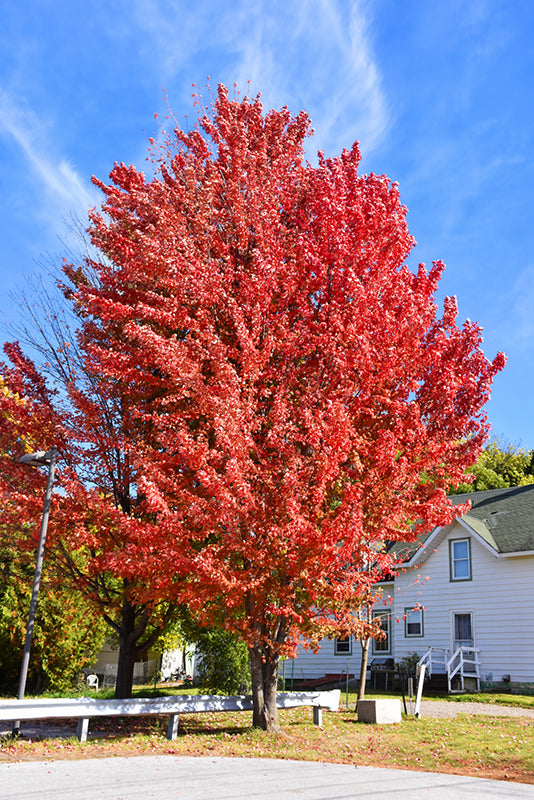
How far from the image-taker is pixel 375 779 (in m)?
7.15

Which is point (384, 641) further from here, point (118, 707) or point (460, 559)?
point (118, 707)

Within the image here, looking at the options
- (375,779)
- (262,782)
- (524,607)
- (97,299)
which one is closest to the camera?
(262,782)

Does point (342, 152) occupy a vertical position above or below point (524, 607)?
above

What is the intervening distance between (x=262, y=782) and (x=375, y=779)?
1351 millimetres

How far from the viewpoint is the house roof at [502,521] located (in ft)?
70.5

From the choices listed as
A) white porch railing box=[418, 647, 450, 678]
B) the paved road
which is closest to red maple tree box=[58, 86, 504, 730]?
the paved road

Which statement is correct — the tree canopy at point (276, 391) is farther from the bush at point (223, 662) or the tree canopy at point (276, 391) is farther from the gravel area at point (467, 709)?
the gravel area at point (467, 709)

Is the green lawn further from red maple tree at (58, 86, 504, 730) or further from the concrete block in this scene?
red maple tree at (58, 86, 504, 730)

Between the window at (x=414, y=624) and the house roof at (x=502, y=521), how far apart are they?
1963mm

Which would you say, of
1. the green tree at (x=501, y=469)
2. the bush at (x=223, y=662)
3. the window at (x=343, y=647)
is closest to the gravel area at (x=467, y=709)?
the bush at (x=223, y=662)

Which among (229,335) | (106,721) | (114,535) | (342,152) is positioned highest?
(342,152)

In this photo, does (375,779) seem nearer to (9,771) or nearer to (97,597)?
(9,771)

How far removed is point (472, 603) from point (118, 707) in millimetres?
16043

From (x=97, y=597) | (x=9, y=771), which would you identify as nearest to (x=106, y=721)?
(x=97, y=597)
